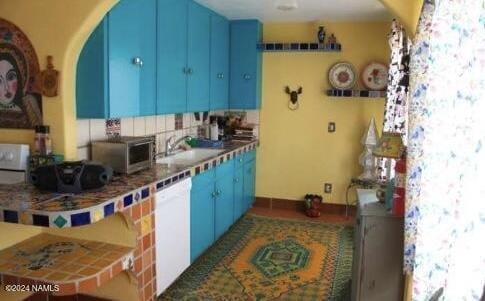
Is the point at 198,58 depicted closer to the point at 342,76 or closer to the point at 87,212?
the point at 342,76

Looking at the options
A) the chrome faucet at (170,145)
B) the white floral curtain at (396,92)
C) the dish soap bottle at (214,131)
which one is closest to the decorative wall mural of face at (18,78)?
the chrome faucet at (170,145)

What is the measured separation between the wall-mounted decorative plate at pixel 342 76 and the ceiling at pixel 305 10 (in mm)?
519

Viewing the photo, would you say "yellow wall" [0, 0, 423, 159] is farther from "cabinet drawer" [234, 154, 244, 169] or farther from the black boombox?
"cabinet drawer" [234, 154, 244, 169]

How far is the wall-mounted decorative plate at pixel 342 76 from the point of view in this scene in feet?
15.0

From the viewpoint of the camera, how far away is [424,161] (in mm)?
1774

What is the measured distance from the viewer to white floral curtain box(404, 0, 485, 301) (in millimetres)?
1291

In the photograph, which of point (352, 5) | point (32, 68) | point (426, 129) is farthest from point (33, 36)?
point (352, 5)

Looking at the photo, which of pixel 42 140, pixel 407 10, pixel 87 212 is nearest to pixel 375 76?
pixel 407 10

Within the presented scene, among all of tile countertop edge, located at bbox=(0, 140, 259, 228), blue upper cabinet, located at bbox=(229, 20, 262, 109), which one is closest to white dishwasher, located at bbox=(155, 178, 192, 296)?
tile countertop edge, located at bbox=(0, 140, 259, 228)

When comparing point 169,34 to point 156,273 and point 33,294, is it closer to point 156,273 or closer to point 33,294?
point 156,273

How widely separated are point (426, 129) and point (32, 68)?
217 centimetres

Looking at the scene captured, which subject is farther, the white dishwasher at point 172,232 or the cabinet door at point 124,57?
the white dishwasher at point 172,232

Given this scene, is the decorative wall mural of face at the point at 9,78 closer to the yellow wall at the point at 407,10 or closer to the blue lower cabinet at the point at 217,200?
the blue lower cabinet at the point at 217,200

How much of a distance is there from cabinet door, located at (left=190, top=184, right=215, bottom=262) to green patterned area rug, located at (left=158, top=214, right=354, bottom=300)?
0.55 feet
